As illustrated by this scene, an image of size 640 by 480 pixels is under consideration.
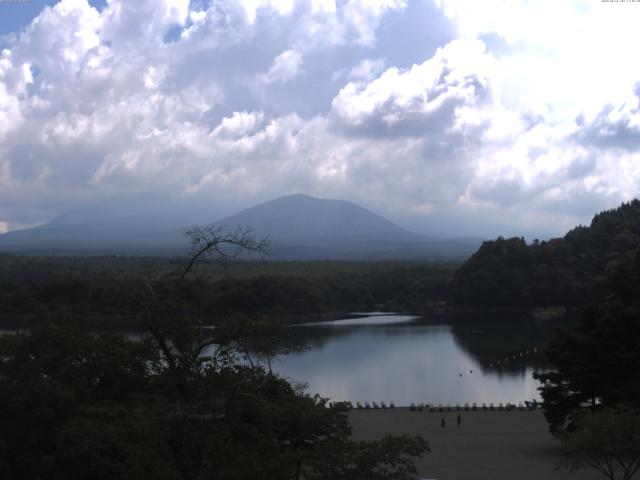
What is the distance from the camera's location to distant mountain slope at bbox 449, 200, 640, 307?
48.2m

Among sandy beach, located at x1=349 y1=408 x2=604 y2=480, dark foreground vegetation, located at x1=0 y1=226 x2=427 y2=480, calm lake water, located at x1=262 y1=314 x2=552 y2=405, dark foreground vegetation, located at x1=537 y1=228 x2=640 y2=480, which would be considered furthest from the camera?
calm lake water, located at x1=262 y1=314 x2=552 y2=405

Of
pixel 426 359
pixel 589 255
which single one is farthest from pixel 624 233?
pixel 426 359

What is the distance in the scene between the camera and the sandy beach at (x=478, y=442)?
39.3ft

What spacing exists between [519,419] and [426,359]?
13.1 metres

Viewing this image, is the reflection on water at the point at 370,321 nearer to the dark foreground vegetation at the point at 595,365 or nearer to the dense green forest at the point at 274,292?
the dense green forest at the point at 274,292

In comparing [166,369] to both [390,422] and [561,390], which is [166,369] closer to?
[561,390]

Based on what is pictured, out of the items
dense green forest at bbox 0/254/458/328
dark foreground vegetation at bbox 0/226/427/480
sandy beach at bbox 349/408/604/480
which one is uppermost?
dark foreground vegetation at bbox 0/226/427/480

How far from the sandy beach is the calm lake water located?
3.08 meters

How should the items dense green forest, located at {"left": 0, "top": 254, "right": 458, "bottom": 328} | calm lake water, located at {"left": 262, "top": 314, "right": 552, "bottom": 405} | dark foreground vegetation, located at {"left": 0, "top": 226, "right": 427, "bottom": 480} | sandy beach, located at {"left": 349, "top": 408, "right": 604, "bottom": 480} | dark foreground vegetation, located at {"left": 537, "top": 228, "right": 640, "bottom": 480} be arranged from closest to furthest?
dark foreground vegetation, located at {"left": 0, "top": 226, "right": 427, "bottom": 480} < sandy beach, located at {"left": 349, "top": 408, "right": 604, "bottom": 480} < dark foreground vegetation, located at {"left": 537, "top": 228, "right": 640, "bottom": 480} < calm lake water, located at {"left": 262, "top": 314, "right": 552, "bottom": 405} < dense green forest, located at {"left": 0, "top": 254, "right": 458, "bottom": 328}

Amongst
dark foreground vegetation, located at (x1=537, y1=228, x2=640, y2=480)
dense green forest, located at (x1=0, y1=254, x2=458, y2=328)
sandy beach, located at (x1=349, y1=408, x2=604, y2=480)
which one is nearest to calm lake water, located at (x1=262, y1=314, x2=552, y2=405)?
sandy beach, located at (x1=349, y1=408, x2=604, y2=480)

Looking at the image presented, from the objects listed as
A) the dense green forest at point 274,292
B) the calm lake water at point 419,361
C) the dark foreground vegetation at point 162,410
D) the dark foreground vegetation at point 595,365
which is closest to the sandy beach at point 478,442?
the dark foreground vegetation at point 595,365

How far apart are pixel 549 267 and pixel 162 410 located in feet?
155

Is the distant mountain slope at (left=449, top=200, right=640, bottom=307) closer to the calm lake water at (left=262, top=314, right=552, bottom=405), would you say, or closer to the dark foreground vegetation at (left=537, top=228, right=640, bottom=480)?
the calm lake water at (left=262, top=314, right=552, bottom=405)

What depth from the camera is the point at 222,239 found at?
566cm
